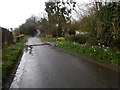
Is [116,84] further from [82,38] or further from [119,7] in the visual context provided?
[82,38]

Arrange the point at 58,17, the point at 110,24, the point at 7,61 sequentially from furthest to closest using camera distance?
the point at 58,17 < the point at 110,24 < the point at 7,61

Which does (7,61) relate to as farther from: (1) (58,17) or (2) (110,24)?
(1) (58,17)

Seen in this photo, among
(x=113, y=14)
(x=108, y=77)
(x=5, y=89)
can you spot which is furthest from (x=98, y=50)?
(x=5, y=89)

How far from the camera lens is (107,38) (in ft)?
36.1

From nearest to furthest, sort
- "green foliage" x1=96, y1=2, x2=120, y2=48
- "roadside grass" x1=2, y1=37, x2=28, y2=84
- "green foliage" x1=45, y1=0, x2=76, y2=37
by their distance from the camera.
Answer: "roadside grass" x1=2, y1=37, x2=28, y2=84, "green foliage" x1=96, y1=2, x2=120, y2=48, "green foliage" x1=45, y1=0, x2=76, y2=37

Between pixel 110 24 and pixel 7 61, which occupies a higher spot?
pixel 110 24

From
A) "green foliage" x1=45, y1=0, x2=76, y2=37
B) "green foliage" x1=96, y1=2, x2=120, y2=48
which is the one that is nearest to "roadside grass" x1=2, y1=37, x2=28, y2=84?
"green foliage" x1=96, y1=2, x2=120, y2=48

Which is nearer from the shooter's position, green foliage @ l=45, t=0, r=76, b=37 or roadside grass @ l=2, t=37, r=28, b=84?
roadside grass @ l=2, t=37, r=28, b=84

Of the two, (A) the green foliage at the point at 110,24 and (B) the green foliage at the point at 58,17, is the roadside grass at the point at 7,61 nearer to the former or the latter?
(A) the green foliage at the point at 110,24

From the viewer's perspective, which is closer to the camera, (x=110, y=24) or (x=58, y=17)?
(x=110, y=24)

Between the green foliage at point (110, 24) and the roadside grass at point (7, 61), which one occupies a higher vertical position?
the green foliage at point (110, 24)

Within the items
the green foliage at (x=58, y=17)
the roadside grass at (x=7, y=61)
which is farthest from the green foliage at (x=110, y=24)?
the green foliage at (x=58, y=17)

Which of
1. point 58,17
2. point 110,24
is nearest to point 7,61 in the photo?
point 110,24

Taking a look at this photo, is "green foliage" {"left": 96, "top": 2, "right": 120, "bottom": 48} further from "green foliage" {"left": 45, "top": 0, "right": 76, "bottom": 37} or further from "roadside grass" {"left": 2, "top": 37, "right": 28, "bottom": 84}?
"green foliage" {"left": 45, "top": 0, "right": 76, "bottom": 37}
